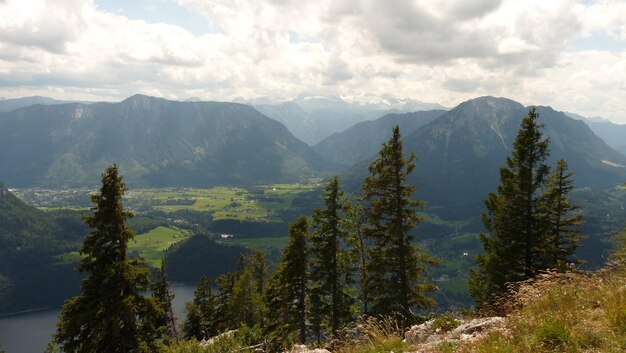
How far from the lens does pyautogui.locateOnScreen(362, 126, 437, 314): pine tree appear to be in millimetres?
27469

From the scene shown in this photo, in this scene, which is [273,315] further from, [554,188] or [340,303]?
[554,188]

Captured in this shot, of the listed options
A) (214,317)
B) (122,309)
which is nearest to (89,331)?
(122,309)

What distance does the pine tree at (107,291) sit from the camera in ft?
73.1

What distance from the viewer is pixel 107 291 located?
22688mm

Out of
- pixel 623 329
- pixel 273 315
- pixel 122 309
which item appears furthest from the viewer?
pixel 273 315

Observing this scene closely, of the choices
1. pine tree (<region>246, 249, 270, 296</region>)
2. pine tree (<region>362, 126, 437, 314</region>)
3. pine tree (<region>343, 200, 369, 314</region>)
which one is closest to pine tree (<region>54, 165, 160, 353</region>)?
pine tree (<region>343, 200, 369, 314</region>)

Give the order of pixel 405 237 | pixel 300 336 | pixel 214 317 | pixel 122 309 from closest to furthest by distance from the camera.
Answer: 1. pixel 122 309
2. pixel 405 237
3. pixel 300 336
4. pixel 214 317

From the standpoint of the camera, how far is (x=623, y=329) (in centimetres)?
732

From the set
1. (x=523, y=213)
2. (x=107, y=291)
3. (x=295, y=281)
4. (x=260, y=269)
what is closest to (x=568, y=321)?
(x=523, y=213)

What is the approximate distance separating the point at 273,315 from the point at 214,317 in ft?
85.5

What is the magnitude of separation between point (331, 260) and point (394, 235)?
19.0 ft

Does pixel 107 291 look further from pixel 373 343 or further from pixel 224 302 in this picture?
pixel 224 302

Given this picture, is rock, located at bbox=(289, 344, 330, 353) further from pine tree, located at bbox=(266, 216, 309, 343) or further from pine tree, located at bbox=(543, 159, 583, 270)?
pine tree, located at bbox=(543, 159, 583, 270)

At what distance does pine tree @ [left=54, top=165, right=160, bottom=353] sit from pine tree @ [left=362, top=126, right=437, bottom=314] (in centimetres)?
1514
